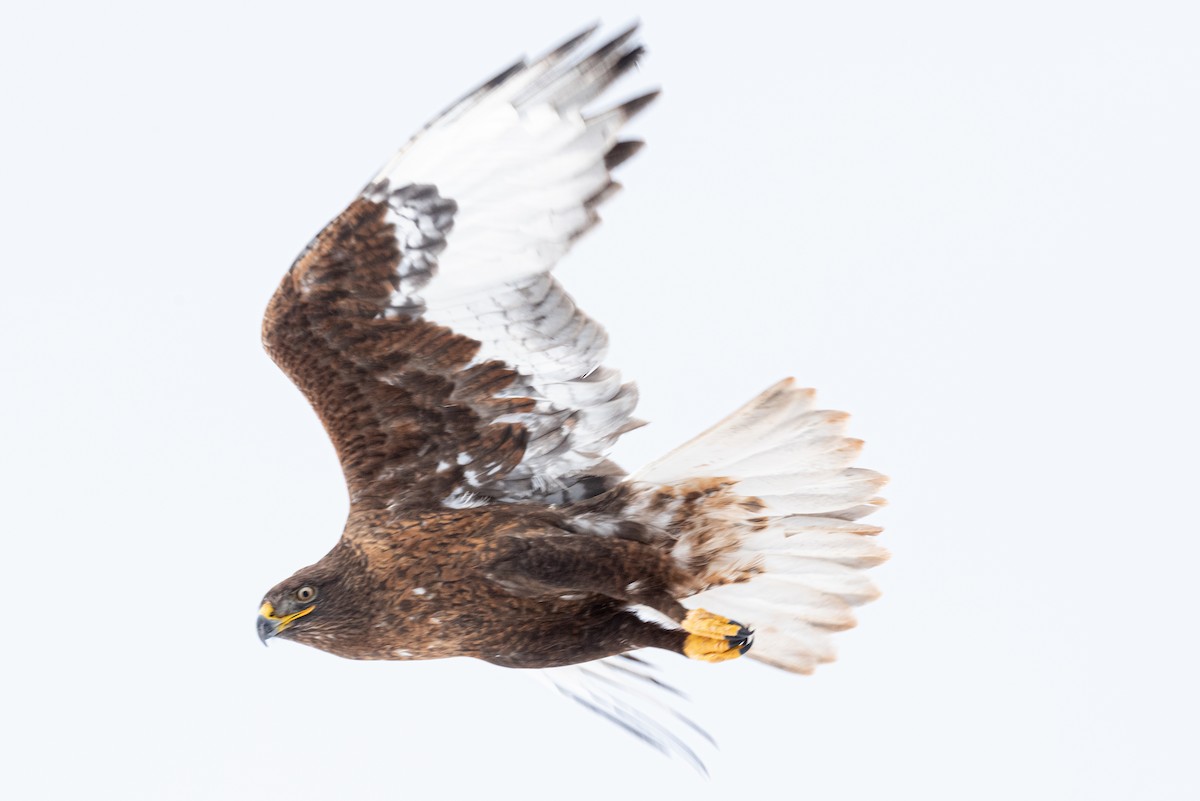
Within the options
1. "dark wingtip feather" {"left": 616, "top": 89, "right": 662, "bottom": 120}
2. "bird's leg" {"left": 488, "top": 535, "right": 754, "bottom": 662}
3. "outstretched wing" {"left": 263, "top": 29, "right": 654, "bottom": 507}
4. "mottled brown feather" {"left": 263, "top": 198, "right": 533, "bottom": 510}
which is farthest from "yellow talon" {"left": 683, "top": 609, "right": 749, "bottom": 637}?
"dark wingtip feather" {"left": 616, "top": 89, "right": 662, "bottom": 120}

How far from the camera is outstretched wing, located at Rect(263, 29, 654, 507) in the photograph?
16.8 feet

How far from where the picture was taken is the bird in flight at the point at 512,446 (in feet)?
17.1

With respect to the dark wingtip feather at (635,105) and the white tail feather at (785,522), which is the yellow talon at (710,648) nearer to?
the white tail feather at (785,522)

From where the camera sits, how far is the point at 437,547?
17.9 ft

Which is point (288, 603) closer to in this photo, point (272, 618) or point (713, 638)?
point (272, 618)

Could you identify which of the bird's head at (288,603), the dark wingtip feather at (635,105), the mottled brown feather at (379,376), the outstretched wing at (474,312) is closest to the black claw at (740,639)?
the outstretched wing at (474,312)

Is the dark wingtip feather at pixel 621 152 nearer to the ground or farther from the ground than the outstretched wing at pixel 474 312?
farther from the ground

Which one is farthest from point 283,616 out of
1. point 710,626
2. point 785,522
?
point 785,522

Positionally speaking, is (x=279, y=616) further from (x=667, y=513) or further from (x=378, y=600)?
(x=667, y=513)

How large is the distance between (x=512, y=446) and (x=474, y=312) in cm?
52

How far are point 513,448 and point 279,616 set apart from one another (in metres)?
1.01

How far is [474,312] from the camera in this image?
5410mm

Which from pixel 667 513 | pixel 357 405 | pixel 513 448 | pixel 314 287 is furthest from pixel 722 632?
pixel 314 287

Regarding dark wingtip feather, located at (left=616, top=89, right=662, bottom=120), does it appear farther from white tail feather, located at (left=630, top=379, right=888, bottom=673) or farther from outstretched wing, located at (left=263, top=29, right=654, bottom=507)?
white tail feather, located at (left=630, top=379, right=888, bottom=673)
